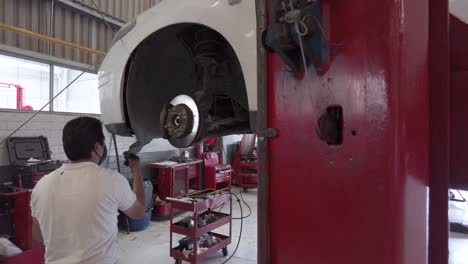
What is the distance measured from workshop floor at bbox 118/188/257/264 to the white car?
2.01 metres

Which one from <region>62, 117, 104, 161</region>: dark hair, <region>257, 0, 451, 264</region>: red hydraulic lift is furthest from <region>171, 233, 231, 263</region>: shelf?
<region>257, 0, 451, 264</region>: red hydraulic lift

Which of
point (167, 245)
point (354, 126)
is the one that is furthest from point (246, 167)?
point (354, 126)

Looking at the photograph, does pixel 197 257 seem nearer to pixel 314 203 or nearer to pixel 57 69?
pixel 314 203

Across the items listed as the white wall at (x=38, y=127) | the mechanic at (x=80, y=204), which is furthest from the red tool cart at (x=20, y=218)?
the mechanic at (x=80, y=204)

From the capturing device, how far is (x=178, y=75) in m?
1.89

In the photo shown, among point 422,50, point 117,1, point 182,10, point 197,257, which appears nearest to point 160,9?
point 182,10

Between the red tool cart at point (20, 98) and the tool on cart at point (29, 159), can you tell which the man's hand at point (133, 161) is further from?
the red tool cart at point (20, 98)

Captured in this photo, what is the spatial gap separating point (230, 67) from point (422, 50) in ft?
3.17

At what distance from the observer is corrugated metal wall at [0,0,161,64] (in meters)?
3.52

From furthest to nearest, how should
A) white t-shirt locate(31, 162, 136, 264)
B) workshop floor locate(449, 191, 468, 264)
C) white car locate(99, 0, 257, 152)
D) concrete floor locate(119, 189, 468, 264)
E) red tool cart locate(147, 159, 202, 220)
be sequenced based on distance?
A: red tool cart locate(147, 159, 202, 220) < concrete floor locate(119, 189, 468, 264) < workshop floor locate(449, 191, 468, 264) < white t-shirt locate(31, 162, 136, 264) < white car locate(99, 0, 257, 152)

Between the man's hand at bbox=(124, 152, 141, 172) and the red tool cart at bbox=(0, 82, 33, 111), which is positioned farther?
the red tool cart at bbox=(0, 82, 33, 111)

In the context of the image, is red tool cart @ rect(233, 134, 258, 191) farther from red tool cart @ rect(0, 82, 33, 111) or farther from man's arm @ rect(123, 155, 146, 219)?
man's arm @ rect(123, 155, 146, 219)

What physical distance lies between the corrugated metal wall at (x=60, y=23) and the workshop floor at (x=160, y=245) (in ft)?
8.37

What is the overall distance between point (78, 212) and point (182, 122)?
2.00 feet
